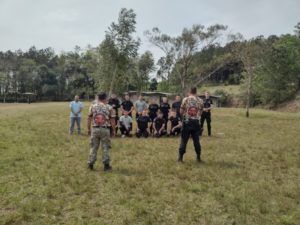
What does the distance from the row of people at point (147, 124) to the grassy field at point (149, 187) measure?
A: 3.23 meters

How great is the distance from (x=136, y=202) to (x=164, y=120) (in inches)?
378

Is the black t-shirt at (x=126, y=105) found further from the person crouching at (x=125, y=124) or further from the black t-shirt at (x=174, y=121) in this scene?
the black t-shirt at (x=174, y=121)

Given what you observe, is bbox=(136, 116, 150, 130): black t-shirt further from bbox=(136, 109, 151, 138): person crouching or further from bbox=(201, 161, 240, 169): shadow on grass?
bbox=(201, 161, 240, 169): shadow on grass

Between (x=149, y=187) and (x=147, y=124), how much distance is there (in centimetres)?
844

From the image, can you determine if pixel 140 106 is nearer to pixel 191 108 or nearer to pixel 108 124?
pixel 191 108

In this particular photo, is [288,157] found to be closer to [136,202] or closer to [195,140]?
[195,140]

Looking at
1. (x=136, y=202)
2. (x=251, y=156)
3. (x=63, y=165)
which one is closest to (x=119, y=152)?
(x=63, y=165)

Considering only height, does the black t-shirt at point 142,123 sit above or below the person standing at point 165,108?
below

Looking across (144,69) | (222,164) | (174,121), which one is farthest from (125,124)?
(144,69)

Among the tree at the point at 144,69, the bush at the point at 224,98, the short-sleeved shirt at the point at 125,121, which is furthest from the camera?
the tree at the point at 144,69

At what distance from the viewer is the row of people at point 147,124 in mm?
15923

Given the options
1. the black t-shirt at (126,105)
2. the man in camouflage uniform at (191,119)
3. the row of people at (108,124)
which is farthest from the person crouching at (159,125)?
the man in camouflage uniform at (191,119)

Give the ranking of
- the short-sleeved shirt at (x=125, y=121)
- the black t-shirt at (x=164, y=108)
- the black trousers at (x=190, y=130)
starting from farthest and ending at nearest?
the black t-shirt at (x=164, y=108) → the short-sleeved shirt at (x=125, y=121) → the black trousers at (x=190, y=130)

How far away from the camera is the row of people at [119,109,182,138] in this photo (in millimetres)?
15923
